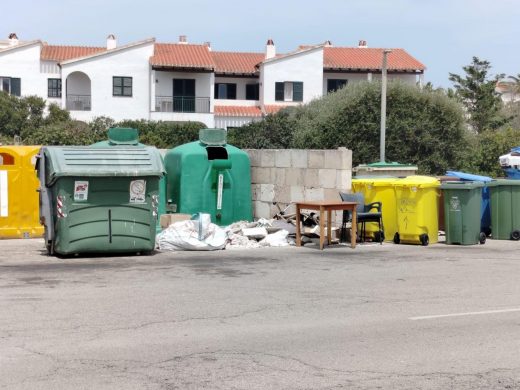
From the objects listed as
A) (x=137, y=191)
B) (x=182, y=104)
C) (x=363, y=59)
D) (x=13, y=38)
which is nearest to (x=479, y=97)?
(x=363, y=59)

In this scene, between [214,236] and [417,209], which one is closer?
[214,236]

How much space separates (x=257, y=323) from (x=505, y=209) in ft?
32.8

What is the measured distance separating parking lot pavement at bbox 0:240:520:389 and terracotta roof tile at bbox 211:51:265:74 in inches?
1731

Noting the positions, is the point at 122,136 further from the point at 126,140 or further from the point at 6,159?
the point at 6,159

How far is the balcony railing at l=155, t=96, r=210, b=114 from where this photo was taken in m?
54.0

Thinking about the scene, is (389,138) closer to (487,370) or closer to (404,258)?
(404,258)

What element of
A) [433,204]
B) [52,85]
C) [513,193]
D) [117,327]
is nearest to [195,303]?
[117,327]

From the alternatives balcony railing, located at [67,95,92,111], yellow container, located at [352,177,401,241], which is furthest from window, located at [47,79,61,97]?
yellow container, located at [352,177,401,241]

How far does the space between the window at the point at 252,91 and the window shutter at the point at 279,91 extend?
211cm

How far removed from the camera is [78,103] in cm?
5316

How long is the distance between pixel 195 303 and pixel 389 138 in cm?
2212

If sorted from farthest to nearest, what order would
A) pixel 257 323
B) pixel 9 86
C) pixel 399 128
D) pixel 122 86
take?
pixel 9 86
pixel 122 86
pixel 399 128
pixel 257 323

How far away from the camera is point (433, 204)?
15.9 m

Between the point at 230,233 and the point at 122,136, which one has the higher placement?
the point at 122,136
